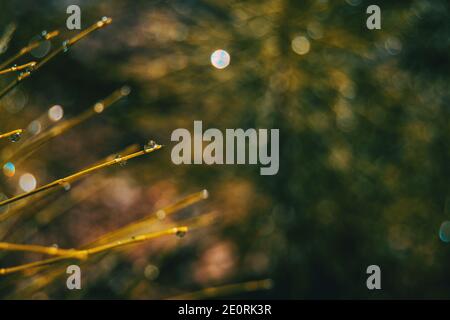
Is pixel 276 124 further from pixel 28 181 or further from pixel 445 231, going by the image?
pixel 28 181

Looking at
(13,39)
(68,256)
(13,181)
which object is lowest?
(68,256)

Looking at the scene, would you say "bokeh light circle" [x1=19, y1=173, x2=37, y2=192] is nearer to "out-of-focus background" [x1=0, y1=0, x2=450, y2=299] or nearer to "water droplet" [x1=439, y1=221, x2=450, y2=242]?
"out-of-focus background" [x1=0, y1=0, x2=450, y2=299]

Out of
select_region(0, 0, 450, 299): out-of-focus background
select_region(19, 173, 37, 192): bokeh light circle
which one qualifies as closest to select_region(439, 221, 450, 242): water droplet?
select_region(0, 0, 450, 299): out-of-focus background

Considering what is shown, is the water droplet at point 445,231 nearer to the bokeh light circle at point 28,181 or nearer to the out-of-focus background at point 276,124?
the out-of-focus background at point 276,124

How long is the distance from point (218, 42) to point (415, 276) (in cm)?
72

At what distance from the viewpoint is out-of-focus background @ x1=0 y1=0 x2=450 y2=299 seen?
924 mm

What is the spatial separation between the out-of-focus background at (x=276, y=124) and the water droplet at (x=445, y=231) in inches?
0.4

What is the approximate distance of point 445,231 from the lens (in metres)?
1.06

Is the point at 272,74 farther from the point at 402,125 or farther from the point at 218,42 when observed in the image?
the point at 402,125

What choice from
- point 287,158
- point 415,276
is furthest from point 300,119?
point 415,276

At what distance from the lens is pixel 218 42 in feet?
3.11

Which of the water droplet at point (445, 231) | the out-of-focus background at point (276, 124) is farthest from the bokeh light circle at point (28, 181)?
the water droplet at point (445, 231)

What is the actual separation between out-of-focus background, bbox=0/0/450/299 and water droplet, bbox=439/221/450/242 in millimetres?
10

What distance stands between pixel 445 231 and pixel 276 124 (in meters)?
0.44
